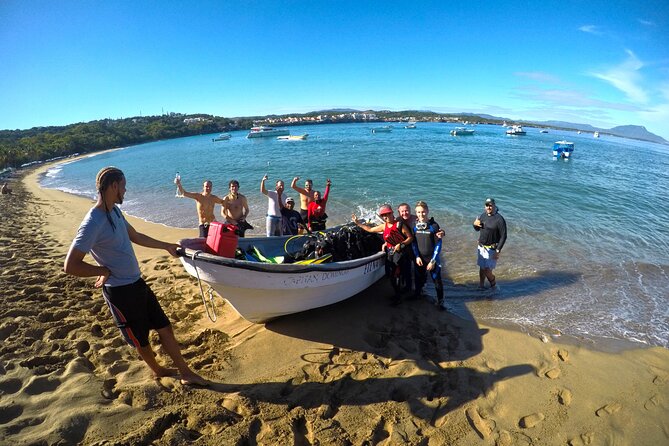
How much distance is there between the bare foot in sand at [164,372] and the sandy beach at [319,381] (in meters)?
0.12

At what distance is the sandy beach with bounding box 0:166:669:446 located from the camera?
9.68 feet

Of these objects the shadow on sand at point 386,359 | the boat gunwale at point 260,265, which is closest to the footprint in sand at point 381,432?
the shadow on sand at point 386,359

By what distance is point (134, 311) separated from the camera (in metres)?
3.02

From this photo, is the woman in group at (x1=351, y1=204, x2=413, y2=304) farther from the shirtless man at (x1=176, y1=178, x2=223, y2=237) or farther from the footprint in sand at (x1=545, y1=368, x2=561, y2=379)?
the shirtless man at (x1=176, y1=178, x2=223, y2=237)

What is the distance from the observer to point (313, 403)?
133 inches

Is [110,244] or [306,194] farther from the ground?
[306,194]

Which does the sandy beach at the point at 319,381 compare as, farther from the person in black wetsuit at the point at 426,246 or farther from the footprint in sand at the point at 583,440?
the person in black wetsuit at the point at 426,246

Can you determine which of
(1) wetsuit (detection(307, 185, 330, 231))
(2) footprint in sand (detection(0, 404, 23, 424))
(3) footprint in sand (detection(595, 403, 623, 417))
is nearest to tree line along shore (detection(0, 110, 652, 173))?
(1) wetsuit (detection(307, 185, 330, 231))

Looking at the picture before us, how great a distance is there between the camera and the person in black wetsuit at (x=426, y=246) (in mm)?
5289

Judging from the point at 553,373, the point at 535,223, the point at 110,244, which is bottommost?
the point at 553,373

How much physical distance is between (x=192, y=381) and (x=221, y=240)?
5.26ft

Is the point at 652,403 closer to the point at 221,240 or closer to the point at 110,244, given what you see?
the point at 221,240

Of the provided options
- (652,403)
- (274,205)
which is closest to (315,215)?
(274,205)

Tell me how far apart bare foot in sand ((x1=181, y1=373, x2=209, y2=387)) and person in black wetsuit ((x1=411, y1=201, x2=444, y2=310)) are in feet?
11.8
